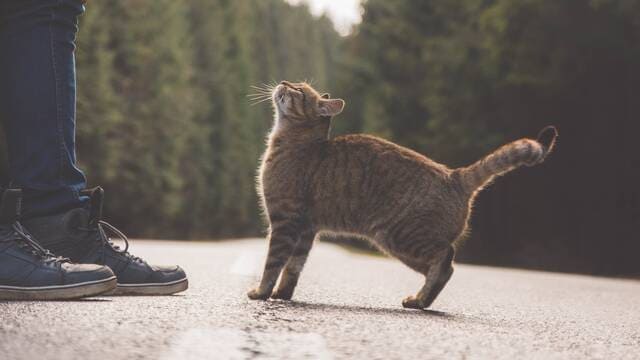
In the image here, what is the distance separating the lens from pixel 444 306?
4.66 m

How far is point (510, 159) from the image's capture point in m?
4.42

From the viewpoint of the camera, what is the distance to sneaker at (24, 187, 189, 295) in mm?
3684

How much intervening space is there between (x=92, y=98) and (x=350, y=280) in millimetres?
21285

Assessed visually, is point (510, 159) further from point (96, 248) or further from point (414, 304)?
point (96, 248)

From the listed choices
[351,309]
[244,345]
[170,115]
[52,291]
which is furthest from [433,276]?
[170,115]

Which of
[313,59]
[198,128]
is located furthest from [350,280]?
[313,59]

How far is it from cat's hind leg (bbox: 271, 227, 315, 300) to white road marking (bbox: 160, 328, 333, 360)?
1623mm

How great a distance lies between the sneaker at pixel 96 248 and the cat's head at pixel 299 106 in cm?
152

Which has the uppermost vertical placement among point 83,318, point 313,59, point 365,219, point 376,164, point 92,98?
point 313,59

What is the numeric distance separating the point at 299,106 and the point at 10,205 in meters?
2.14

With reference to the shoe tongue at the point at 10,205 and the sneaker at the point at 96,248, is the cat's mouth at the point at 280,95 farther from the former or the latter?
the shoe tongue at the point at 10,205

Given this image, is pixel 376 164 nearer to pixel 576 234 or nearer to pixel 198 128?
pixel 576 234

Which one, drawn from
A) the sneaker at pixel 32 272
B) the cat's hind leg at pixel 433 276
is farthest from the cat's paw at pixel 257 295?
the sneaker at pixel 32 272

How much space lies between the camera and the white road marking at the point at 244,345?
95.8 inches
